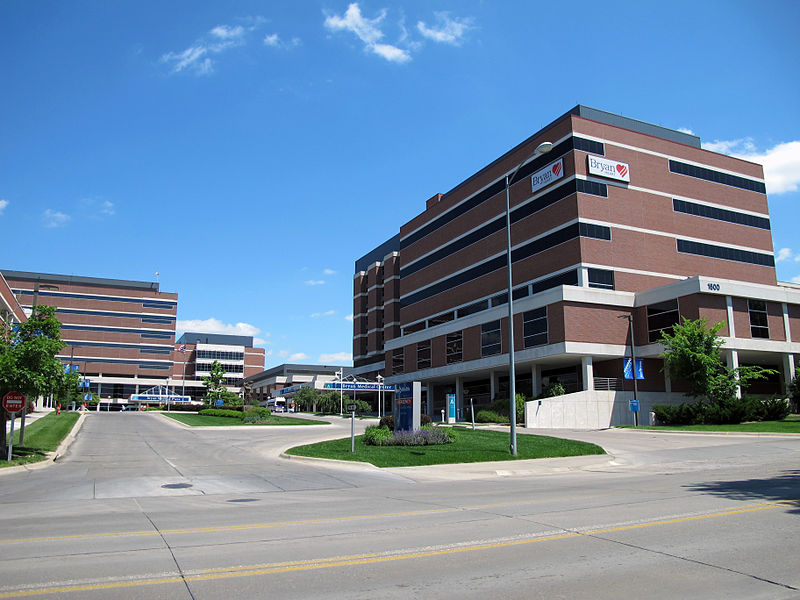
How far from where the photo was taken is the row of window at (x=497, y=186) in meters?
53.0

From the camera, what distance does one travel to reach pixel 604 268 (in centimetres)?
5100

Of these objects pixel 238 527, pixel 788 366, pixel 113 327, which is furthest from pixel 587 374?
pixel 113 327

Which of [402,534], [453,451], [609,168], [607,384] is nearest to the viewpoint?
[402,534]

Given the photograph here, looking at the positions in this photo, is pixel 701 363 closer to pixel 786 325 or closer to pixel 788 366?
pixel 786 325

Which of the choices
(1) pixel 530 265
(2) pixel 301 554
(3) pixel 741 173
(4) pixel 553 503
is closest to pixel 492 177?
(1) pixel 530 265

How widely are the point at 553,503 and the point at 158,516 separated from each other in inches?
286

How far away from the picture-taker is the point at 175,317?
5202 inches

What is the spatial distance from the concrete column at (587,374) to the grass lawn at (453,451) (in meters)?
22.1

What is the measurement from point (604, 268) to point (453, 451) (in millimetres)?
33263

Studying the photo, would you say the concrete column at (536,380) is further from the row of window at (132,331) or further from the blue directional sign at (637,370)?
the row of window at (132,331)

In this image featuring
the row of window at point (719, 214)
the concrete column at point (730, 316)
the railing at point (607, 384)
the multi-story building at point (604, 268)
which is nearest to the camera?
the concrete column at point (730, 316)

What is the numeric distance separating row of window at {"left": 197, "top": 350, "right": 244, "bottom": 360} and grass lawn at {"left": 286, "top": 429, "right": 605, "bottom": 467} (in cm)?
12104

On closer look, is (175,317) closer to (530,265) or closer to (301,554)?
(530,265)

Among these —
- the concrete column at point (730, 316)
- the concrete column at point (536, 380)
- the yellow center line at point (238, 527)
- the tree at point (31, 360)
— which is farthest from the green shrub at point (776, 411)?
the tree at point (31, 360)
